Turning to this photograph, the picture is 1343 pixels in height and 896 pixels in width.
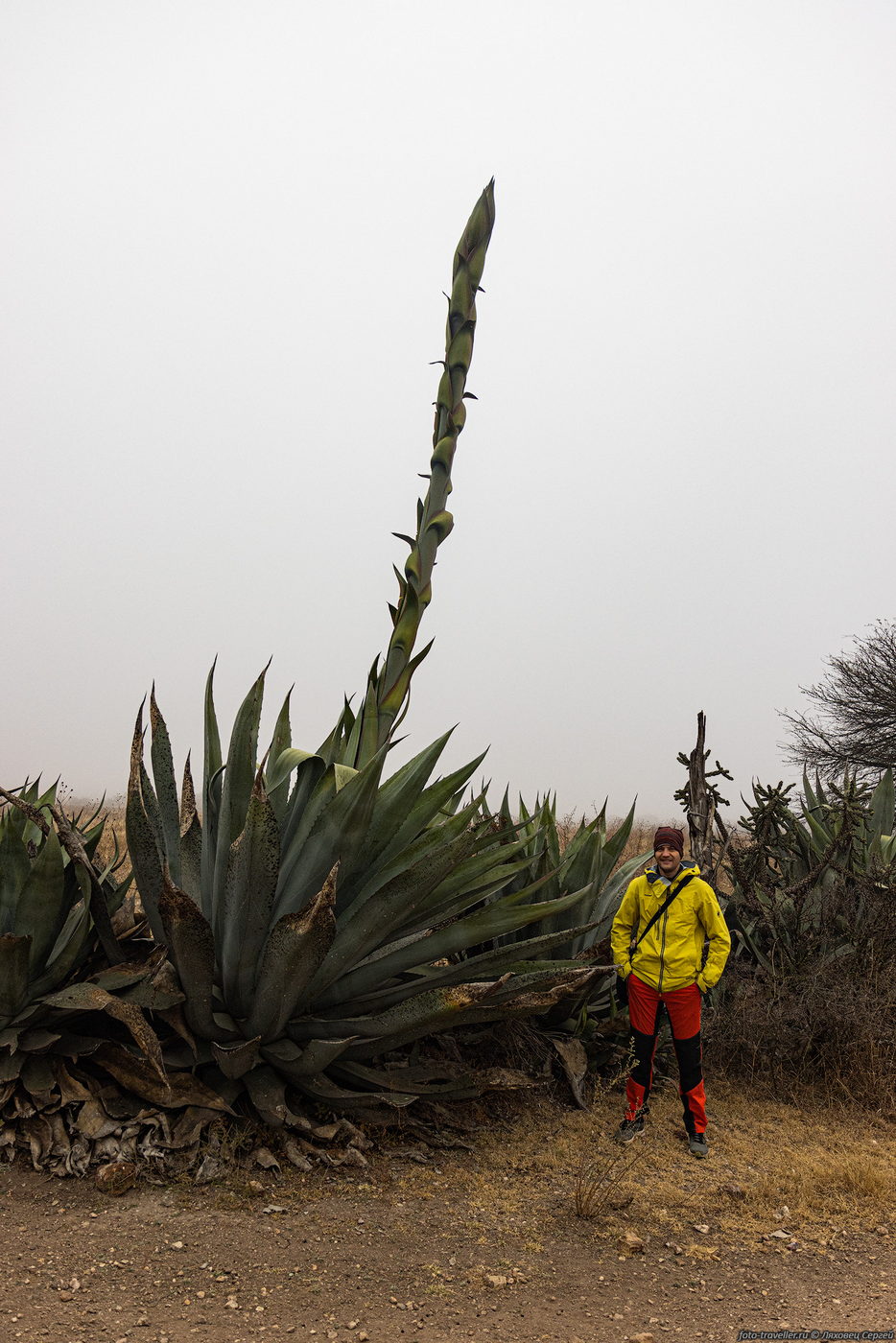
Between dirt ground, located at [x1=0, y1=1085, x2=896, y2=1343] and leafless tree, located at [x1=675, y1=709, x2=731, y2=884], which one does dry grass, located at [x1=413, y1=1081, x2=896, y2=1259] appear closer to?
dirt ground, located at [x1=0, y1=1085, x2=896, y2=1343]

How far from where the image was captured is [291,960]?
365 centimetres

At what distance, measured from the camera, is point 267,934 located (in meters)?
3.83

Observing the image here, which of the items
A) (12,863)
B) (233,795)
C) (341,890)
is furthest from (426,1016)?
(12,863)

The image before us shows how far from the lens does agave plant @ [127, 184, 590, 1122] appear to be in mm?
3760

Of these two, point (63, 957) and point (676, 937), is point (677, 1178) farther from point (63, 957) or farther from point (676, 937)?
point (63, 957)

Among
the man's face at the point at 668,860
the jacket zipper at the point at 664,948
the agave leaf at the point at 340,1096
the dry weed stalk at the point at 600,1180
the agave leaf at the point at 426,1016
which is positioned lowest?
the dry weed stalk at the point at 600,1180

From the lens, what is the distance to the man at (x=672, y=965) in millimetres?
4590

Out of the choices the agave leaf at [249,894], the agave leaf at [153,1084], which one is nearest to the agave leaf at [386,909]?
the agave leaf at [249,894]

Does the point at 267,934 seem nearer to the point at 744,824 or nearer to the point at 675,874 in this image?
the point at 675,874

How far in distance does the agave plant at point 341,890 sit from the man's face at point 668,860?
67 centimetres

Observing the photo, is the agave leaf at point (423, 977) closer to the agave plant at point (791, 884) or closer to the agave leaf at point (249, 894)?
the agave leaf at point (249, 894)

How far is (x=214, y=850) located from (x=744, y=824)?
360 cm

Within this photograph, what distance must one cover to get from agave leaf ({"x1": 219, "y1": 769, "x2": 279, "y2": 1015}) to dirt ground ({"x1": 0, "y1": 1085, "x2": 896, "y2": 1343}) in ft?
2.50

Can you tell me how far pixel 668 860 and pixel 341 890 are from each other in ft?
5.37
